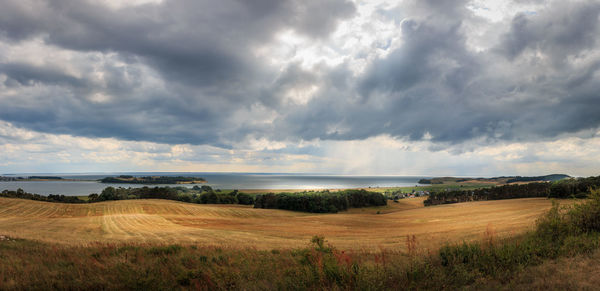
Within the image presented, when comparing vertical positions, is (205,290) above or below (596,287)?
below

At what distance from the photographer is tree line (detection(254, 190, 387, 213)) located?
82.2 metres

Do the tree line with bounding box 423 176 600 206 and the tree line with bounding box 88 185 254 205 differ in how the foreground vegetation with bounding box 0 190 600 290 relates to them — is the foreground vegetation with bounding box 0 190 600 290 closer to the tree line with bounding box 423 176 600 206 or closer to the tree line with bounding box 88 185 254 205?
the tree line with bounding box 423 176 600 206

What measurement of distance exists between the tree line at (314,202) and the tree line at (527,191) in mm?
32205

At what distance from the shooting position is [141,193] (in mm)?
108250

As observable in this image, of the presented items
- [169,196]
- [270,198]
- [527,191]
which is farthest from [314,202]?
[527,191]

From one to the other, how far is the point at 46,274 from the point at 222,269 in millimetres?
5164

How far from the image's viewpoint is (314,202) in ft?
270

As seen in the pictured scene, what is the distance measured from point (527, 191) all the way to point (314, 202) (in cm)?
7062

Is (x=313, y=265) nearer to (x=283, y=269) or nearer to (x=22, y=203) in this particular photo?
(x=283, y=269)

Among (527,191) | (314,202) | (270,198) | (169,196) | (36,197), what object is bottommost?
(169,196)

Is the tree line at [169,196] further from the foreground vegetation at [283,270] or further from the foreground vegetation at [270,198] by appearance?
the foreground vegetation at [283,270]

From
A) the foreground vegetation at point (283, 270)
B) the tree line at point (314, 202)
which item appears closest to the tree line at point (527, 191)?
the tree line at point (314, 202)

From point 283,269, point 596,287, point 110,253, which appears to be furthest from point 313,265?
point 110,253

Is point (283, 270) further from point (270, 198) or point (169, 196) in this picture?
point (169, 196)
